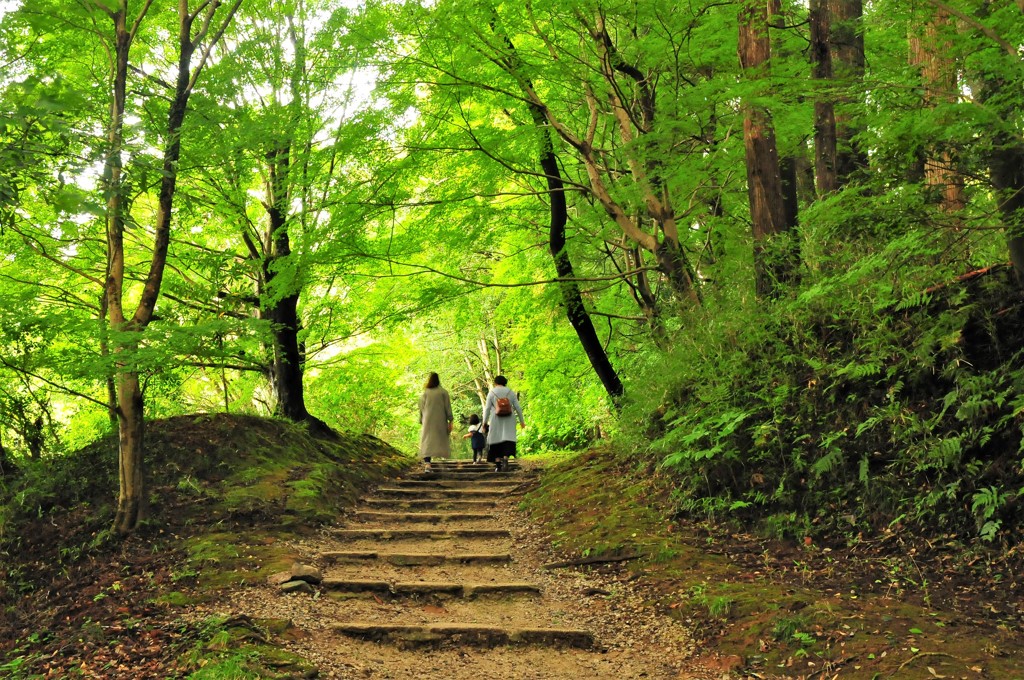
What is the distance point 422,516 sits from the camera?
9.49 m

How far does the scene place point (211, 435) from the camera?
10047mm

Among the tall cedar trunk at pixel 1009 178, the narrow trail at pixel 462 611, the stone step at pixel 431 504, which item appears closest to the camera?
the tall cedar trunk at pixel 1009 178

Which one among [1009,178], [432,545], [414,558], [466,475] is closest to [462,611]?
[414,558]

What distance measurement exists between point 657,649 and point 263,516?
16.6 feet

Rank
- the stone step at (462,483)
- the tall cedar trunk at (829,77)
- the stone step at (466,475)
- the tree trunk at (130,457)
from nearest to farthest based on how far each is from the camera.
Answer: the tree trunk at (130,457) → the tall cedar trunk at (829,77) → the stone step at (462,483) → the stone step at (466,475)

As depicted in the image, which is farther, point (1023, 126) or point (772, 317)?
point (772, 317)

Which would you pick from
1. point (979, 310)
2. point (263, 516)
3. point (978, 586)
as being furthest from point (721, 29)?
point (263, 516)

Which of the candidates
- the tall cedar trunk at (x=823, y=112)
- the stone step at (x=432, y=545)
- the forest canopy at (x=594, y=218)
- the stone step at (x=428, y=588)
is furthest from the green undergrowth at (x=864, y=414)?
the tall cedar trunk at (x=823, y=112)

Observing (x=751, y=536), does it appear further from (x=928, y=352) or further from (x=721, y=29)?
(x=721, y=29)

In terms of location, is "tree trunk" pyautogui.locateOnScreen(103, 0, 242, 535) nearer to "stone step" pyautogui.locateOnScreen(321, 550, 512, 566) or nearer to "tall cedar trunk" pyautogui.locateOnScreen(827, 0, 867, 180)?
"stone step" pyautogui.locateOnScreen(321, 550, 512, 566)

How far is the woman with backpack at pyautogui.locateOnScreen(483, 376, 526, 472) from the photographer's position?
12477 mm

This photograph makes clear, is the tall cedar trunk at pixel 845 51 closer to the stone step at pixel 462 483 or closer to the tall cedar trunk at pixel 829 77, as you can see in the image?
the tall cedar trunk at pixel 829 77

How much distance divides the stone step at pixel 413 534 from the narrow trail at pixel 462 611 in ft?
0.04

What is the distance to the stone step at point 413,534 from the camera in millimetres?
8602
